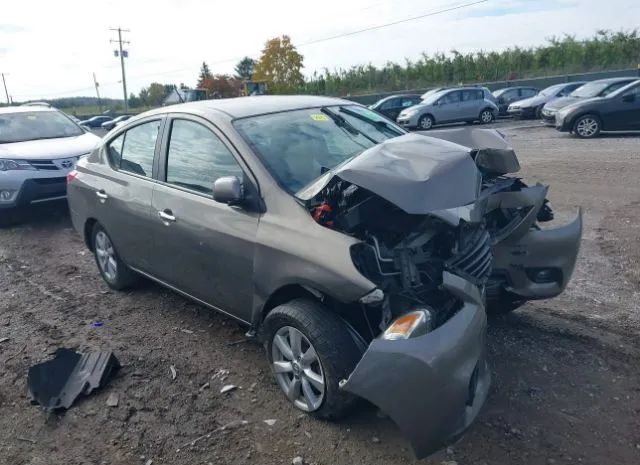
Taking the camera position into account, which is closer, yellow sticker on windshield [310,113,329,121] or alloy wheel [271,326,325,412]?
alloy wheel [271,326,325,412]

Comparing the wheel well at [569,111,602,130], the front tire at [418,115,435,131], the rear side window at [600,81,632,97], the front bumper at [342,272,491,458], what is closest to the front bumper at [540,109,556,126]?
the rear side window at [600,81,632,97]

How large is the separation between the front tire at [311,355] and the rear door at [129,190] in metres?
1.65

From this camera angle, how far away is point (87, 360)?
13.2ft

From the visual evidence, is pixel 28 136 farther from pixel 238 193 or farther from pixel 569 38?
pixel 569 38

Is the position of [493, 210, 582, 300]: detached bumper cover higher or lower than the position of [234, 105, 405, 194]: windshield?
lower

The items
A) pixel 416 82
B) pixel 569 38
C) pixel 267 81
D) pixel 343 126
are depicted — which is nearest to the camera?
pixel 343 126

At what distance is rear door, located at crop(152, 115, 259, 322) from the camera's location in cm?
358

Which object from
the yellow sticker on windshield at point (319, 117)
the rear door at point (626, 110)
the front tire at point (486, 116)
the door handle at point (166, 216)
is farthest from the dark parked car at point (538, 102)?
the door handle at point (166, 216)

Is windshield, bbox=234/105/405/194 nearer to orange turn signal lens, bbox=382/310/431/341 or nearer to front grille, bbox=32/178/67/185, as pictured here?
orange turn signal lens, bbox=382/310/431/341

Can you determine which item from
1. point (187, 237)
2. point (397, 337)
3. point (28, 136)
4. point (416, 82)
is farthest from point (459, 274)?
point (416, 82)

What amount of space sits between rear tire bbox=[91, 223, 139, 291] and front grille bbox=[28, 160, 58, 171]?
313 cm

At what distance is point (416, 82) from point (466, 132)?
4144 centimetres

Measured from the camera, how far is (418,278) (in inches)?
120

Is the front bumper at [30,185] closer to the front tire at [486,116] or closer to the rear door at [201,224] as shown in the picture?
the rear door at [201,224]
